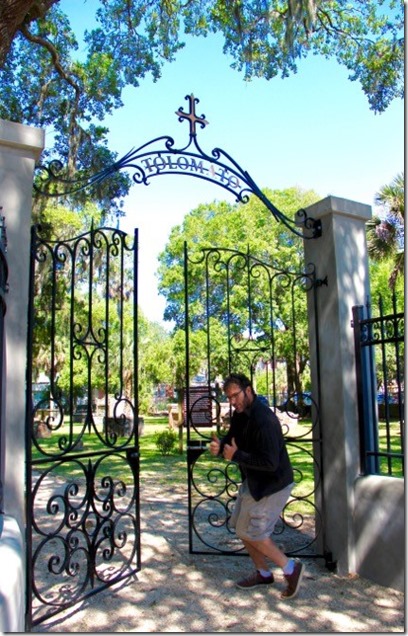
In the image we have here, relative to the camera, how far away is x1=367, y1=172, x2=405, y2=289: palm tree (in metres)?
17.6

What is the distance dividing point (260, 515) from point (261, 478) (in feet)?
0.98

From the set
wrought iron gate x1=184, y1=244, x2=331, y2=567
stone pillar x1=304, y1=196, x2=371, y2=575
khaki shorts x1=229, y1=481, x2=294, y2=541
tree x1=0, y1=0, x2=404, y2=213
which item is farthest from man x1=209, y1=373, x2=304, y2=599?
tree x1=0, y1=0, x2=404, y2=213

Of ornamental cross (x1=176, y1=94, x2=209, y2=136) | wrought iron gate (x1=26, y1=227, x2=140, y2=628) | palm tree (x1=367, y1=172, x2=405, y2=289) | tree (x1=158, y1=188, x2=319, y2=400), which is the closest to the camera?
wrought iron gate (x1=26, y1=227, x2=140, y2=628)

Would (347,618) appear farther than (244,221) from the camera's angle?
No

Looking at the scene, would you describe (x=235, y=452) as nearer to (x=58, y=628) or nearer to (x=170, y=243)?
(x=58, y=628)

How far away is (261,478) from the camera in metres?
4.65

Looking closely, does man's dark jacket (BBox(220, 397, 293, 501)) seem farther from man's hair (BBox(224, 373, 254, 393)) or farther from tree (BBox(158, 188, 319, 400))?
tree (BBox(158, 188, 319, 400))

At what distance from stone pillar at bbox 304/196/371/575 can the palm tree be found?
1250 cm

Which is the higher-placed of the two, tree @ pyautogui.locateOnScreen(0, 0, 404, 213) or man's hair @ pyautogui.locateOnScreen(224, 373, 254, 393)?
tree @ pyautogui.locateOnScreen(0, 0, 404, 213)

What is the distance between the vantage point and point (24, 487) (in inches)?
159

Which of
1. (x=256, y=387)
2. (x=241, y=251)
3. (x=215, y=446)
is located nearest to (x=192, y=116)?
(x=215, y=446)

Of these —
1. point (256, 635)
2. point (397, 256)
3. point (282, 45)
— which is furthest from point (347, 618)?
point (397, 256)

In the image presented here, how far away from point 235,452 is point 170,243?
24.7 m

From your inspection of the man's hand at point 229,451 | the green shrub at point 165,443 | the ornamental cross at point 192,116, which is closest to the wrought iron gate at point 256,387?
the man's hand at point 229,451
